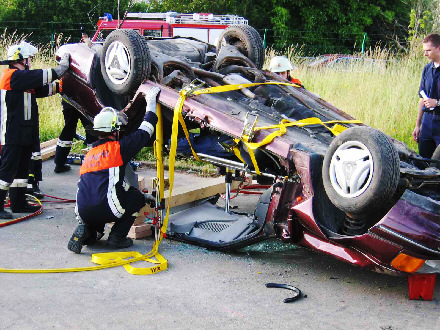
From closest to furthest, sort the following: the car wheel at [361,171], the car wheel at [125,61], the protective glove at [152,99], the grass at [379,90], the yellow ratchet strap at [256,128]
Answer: the car wheel at [361,171]
the yellow ratchet strap at [256,128]
the protective glove at [152,99]
the car wheel at [125,61]
the grass at [379,90]

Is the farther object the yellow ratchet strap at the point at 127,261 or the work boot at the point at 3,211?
the work boot at the point at 3,211

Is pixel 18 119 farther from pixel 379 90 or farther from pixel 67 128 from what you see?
pixel 379 90

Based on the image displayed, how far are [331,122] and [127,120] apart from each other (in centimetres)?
195

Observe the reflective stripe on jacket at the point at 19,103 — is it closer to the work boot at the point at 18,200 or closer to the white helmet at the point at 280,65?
the work boot at the point at 18,200

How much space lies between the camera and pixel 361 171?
4.19m

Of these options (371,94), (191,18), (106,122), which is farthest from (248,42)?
(191,18)

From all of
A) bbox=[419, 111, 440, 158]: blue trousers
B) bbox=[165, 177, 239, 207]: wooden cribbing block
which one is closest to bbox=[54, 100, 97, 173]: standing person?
bbox=[165, 177, 239, 207]: wooden cribbing block

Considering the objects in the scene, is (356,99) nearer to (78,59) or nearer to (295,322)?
(78,59)

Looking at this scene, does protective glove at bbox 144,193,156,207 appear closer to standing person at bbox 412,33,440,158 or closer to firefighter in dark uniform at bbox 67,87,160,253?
firefighter in dark uniform at bbox 67,87,160,253

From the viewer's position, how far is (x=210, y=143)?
6.18m

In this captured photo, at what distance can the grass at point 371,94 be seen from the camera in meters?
10.5

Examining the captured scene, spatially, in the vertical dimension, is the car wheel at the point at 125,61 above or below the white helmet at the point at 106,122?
above

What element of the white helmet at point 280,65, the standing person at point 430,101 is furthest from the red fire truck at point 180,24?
the standing person at point 430,101

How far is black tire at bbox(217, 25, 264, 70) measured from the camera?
21.7 feet
